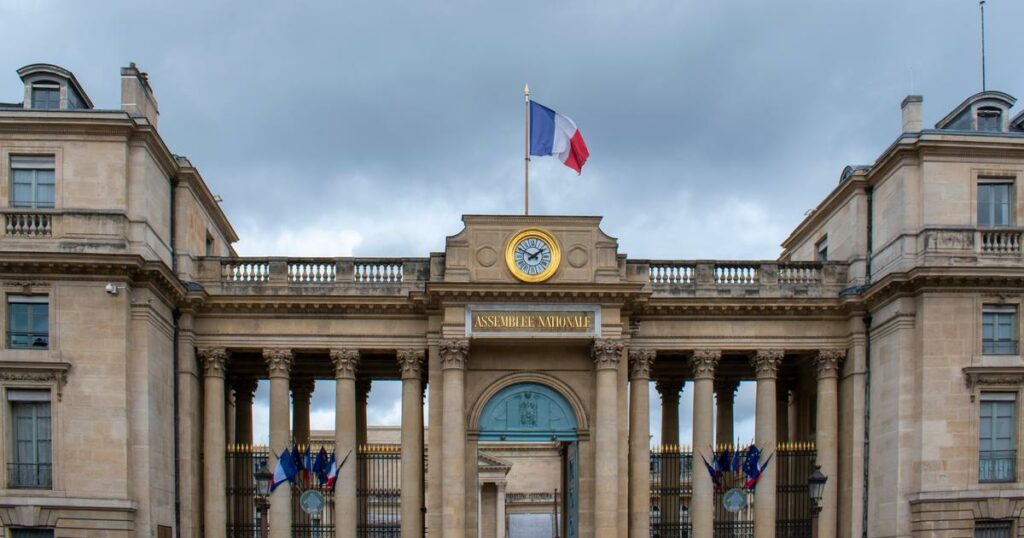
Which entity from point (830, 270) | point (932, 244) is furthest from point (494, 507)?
point (932, 244)

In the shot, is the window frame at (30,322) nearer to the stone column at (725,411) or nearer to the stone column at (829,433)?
the stone column at (829,433)

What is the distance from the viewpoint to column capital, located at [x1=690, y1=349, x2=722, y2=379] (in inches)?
1642

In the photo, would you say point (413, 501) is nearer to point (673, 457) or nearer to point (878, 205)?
→ point (673, 457)

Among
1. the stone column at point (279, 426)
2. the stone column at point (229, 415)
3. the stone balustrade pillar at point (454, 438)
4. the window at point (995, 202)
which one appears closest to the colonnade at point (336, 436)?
the stone column at point (279, 426)

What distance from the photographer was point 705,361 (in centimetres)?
4172

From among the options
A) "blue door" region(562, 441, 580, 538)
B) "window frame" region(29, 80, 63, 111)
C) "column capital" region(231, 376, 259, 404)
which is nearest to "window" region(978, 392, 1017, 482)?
"blue door" region(562, 441, 580, 538)

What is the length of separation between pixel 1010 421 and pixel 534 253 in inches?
566

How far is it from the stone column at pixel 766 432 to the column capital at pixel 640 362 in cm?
332

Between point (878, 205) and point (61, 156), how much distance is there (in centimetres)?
2377

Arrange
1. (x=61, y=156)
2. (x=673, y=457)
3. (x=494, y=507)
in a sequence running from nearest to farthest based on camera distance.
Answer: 1. (x=61, y=156)
2. (x=673, y=457)
3. (x=494, y=507)

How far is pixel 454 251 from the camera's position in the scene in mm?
39969

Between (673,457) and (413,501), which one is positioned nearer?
(413,501)

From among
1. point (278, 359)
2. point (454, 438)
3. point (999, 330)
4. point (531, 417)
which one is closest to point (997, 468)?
point (999, 330)

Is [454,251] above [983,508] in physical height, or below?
above
